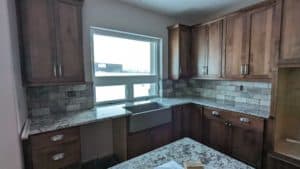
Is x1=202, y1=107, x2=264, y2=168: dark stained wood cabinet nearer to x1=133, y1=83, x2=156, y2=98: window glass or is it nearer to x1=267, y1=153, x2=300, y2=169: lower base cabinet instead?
x1=267, y1=153, x2=300, y2=169: lower base cabinet

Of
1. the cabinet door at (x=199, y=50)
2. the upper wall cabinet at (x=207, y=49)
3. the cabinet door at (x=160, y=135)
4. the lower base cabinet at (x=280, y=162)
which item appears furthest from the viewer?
the cabinet door at (x=199, y=50)

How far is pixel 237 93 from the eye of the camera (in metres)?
2.71

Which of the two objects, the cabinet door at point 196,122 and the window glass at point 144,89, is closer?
the cabinet door at point 196,122

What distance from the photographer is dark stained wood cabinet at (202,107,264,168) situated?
201 centimetres

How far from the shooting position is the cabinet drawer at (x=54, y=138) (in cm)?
147

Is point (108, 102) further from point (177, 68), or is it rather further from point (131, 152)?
point (177, 68)

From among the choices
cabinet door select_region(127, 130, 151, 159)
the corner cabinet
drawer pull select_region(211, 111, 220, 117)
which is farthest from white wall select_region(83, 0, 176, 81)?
drawer pull select_region(211, 111, 220, 117)

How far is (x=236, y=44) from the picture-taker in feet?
7.70

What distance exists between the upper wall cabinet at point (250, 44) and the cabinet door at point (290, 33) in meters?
0.12

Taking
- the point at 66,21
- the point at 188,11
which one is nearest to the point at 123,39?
the point at 66,21

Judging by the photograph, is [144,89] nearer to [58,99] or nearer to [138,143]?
[138,143]

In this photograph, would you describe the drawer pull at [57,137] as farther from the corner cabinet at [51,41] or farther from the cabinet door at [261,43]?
the cabinet door at [261,43]

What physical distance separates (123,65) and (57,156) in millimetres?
1573

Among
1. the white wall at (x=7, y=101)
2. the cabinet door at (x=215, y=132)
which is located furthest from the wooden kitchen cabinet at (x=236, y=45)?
the white wall at (x=7, y=101)
